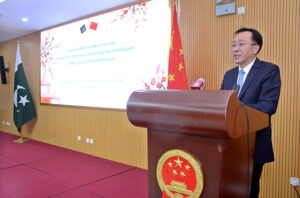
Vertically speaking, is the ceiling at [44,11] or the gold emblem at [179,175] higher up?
the ceiling at [44,11]

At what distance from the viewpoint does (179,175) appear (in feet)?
2.97

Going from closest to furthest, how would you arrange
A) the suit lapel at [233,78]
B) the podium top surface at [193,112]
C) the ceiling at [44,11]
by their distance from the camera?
the podium top surface at [193,112] < the suit lapel at [233,78] < the ceiling at [44,11]

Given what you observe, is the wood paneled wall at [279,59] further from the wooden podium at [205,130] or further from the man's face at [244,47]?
the wooden podium at [205,130]

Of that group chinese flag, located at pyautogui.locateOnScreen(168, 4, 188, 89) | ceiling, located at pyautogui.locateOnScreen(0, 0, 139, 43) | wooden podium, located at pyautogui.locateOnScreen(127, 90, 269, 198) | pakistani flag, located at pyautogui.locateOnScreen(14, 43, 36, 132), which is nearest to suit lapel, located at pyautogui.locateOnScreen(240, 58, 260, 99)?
wooden podium, located at pyautogui.locateOnScreen(127, 90, 269, 198)

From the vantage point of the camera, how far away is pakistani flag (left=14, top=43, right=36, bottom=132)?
223 inches

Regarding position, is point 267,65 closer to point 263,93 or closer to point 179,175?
point 263,93

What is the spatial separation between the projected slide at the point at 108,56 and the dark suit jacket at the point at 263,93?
2184 millimetres

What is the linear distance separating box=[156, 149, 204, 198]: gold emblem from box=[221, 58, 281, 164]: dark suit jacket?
0.47 meters

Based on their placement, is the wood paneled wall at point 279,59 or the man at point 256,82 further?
the wood paneled wall at point 279,59

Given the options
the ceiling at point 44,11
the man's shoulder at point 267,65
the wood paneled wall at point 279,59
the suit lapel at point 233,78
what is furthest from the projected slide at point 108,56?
the man's shoulder at point 267,65

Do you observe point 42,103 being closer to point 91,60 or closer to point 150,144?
point 91,60

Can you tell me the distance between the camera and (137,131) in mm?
3863

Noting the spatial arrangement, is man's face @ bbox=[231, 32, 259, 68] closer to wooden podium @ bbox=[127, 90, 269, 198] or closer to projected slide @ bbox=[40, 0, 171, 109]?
wooden podium @ bbox=[127, 90, 269, 198]

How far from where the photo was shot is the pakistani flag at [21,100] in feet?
18.5
